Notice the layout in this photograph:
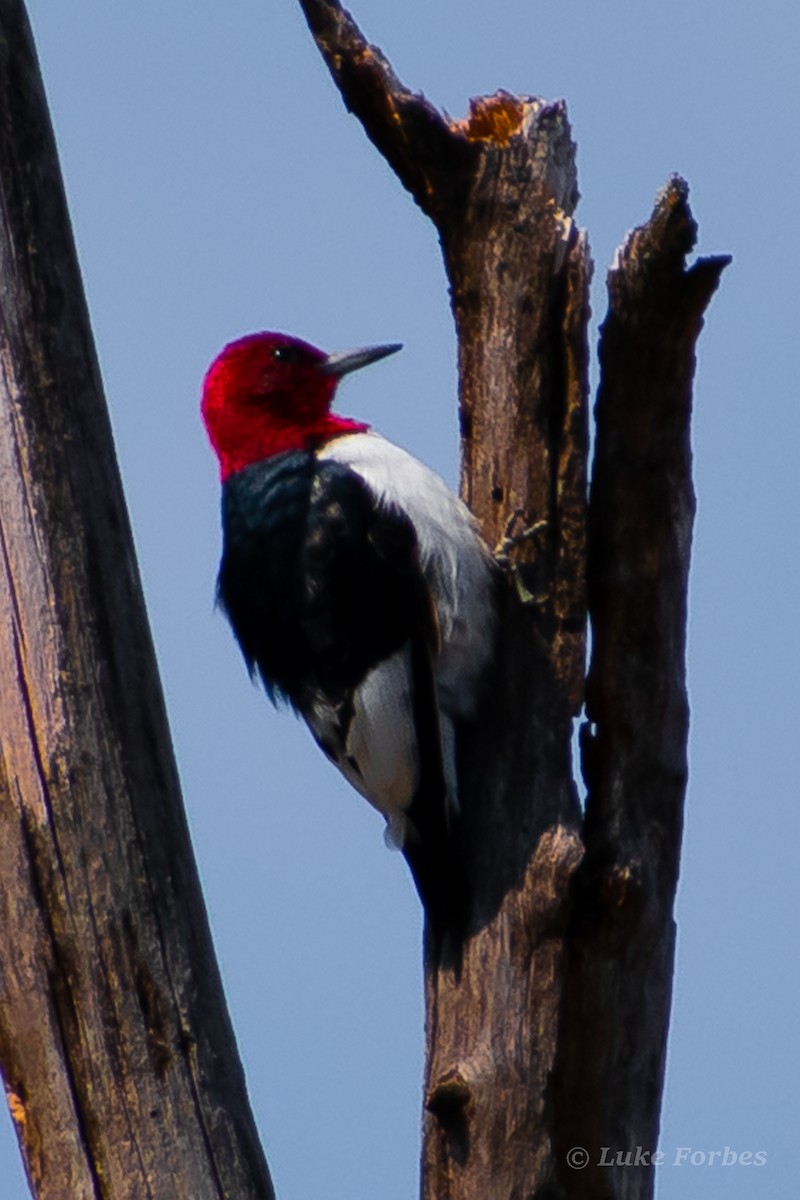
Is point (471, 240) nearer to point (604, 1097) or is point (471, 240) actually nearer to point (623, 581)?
point (623, 581)

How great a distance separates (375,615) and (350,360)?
1.19 meters

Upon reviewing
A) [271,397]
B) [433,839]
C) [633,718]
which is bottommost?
[433,839]

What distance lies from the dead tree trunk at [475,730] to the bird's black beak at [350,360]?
3.38 ft

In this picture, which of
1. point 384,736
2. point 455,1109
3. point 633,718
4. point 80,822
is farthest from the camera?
point 384,736

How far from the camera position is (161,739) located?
344 centimetres

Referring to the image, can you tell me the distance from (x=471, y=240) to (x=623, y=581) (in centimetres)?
89

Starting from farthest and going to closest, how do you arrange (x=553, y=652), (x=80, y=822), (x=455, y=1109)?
(x=553, y=652) → (x=455, y=1109) → (x=80, y=822)

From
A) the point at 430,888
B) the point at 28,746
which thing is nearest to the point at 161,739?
the point at 28,746

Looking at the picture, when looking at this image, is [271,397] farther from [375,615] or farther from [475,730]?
A: [475,730]

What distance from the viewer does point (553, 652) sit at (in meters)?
3.94

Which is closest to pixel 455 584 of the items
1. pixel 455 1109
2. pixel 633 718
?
pixel 633 718

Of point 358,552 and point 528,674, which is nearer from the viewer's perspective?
point 528,674

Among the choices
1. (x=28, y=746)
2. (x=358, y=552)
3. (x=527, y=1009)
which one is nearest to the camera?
(x=28, y=746)

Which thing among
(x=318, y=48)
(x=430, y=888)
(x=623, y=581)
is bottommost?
(x=430, y=888)
